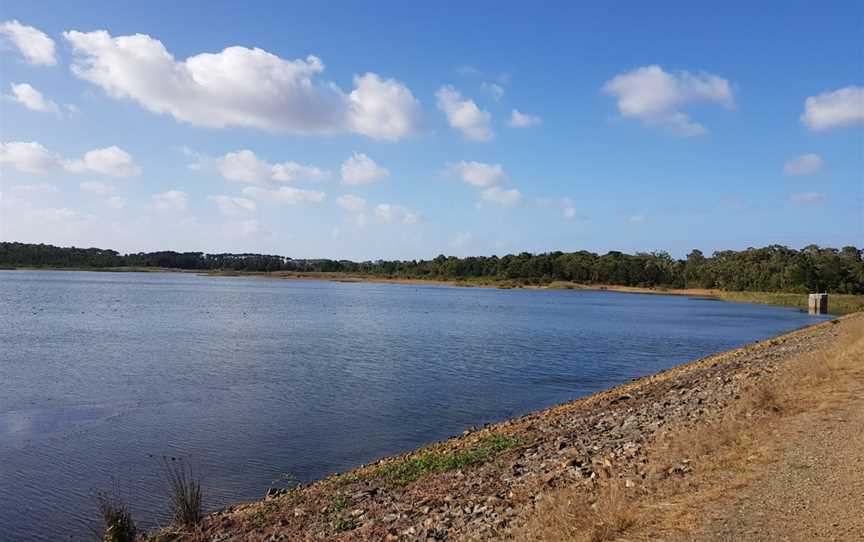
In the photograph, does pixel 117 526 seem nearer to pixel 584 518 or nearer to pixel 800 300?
pixel 584 518

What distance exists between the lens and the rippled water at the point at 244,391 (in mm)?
14555

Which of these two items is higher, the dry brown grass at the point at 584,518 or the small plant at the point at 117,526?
the dry brown grass at the point at 584,518

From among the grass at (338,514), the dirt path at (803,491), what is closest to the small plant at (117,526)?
the grass at (338,514)

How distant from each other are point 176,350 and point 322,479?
23.9 meters

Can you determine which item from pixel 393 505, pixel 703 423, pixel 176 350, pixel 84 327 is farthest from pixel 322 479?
pixel 84 327

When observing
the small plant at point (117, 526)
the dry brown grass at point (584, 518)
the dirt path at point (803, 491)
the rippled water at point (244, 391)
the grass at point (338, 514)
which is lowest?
the rippled water at point (244, 391)

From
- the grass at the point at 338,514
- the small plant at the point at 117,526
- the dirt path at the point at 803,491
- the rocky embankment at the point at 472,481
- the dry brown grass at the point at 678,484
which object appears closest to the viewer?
the dirt path at the point at 803,491

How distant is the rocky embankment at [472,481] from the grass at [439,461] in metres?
0.02

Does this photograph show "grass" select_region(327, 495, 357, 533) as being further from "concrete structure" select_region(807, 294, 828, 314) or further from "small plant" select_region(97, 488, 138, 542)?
"concrete structure" select_region(807, 294, 828, 314)

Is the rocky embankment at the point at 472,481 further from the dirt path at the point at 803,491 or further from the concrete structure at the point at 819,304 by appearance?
the concrete structure at the point at 819,304

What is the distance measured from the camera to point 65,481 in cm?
1407

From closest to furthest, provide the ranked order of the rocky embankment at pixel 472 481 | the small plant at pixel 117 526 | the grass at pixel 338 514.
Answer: the rocky embankment at pixel 472 481 → the grass at pixel 338 514 → the small plant at pixel 117 526

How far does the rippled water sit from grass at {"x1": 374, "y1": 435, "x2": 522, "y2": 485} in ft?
7.91

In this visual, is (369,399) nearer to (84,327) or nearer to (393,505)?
(393,505)
